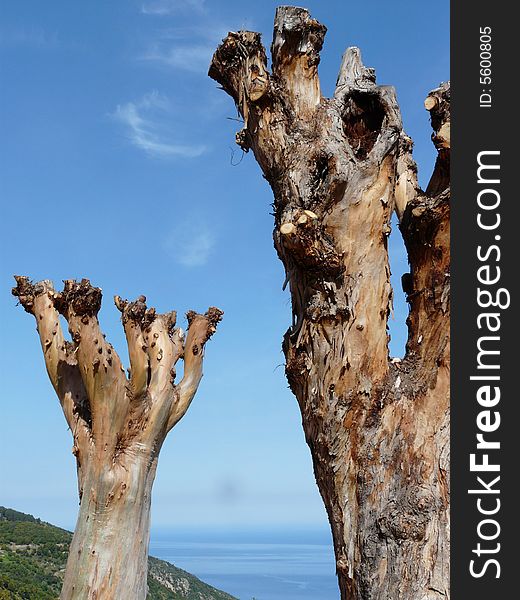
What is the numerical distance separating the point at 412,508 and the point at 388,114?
8.43ft

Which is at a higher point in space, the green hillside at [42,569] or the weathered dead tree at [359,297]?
the weathered dead tree at [359,297]

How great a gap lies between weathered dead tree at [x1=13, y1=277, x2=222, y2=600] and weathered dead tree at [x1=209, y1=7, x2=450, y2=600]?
8.36 ft

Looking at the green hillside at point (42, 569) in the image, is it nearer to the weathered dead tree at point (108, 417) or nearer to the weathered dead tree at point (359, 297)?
the weathered dead tree at point (108, 417)

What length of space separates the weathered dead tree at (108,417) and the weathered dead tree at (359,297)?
2.55m

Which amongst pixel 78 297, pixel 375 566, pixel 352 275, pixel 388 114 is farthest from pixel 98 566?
pixel 388 114

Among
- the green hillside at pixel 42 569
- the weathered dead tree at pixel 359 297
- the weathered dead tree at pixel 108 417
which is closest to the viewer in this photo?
the weathered dead tree at pixel 359 297

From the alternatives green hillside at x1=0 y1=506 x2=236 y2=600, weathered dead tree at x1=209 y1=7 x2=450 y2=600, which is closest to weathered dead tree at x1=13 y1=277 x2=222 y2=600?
weathered dead tree at x1=209 y1=7 x2=450 y2=600

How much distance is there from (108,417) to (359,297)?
3.14 m

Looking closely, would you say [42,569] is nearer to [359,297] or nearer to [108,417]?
[108,417]

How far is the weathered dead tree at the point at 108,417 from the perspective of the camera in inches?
248

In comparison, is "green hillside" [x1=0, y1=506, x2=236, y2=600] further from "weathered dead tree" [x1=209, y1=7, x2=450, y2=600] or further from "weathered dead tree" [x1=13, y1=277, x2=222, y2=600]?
"weathered dead tree" [x1=209, y1=7, x2=450, y2=600]

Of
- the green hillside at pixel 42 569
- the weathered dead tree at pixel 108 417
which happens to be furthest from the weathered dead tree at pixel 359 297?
the green hillside at pixel 42 569

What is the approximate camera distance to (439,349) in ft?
13.5

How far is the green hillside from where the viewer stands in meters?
15.5
